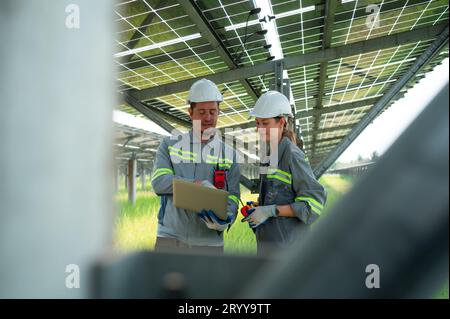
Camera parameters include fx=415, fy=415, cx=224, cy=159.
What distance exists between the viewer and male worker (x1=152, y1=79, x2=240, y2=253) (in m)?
2.63

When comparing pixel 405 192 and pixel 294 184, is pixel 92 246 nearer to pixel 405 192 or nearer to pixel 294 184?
pixel 405 192

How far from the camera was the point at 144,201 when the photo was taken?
4.95 m

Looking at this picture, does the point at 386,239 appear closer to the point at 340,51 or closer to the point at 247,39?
the point at 247,39

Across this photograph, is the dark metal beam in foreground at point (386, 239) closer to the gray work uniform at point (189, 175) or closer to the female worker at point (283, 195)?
the female worker at point (283, 195)

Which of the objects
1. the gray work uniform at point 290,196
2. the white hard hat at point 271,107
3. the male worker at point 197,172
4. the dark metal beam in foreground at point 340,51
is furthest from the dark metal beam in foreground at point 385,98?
the gray work uniform at point 290,196

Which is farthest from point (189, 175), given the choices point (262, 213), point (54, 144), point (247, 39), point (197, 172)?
point (247, 39)

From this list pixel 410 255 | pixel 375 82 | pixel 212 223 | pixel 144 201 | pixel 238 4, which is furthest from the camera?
pixel 375 82

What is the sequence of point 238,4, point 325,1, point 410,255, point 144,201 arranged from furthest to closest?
point 325,1 → point 238,4 → point 144,201 → point 410,255

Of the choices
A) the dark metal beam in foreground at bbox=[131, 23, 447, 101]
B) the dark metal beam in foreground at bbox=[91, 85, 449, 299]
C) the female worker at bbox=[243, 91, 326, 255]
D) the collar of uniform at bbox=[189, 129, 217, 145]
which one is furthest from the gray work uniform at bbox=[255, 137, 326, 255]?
the dark metal beam in foreground at bbox=[131, 23, 447, 101]

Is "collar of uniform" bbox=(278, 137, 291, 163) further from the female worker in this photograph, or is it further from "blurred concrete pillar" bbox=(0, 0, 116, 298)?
"blurred concrete pillar" bbox=(0, 0, 116, 298)

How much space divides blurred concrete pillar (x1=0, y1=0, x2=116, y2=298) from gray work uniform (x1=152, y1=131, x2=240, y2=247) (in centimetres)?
229

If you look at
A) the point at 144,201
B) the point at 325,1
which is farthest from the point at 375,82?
the point at 144,201

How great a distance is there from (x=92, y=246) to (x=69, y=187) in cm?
5

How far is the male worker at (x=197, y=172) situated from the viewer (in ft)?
8.64
